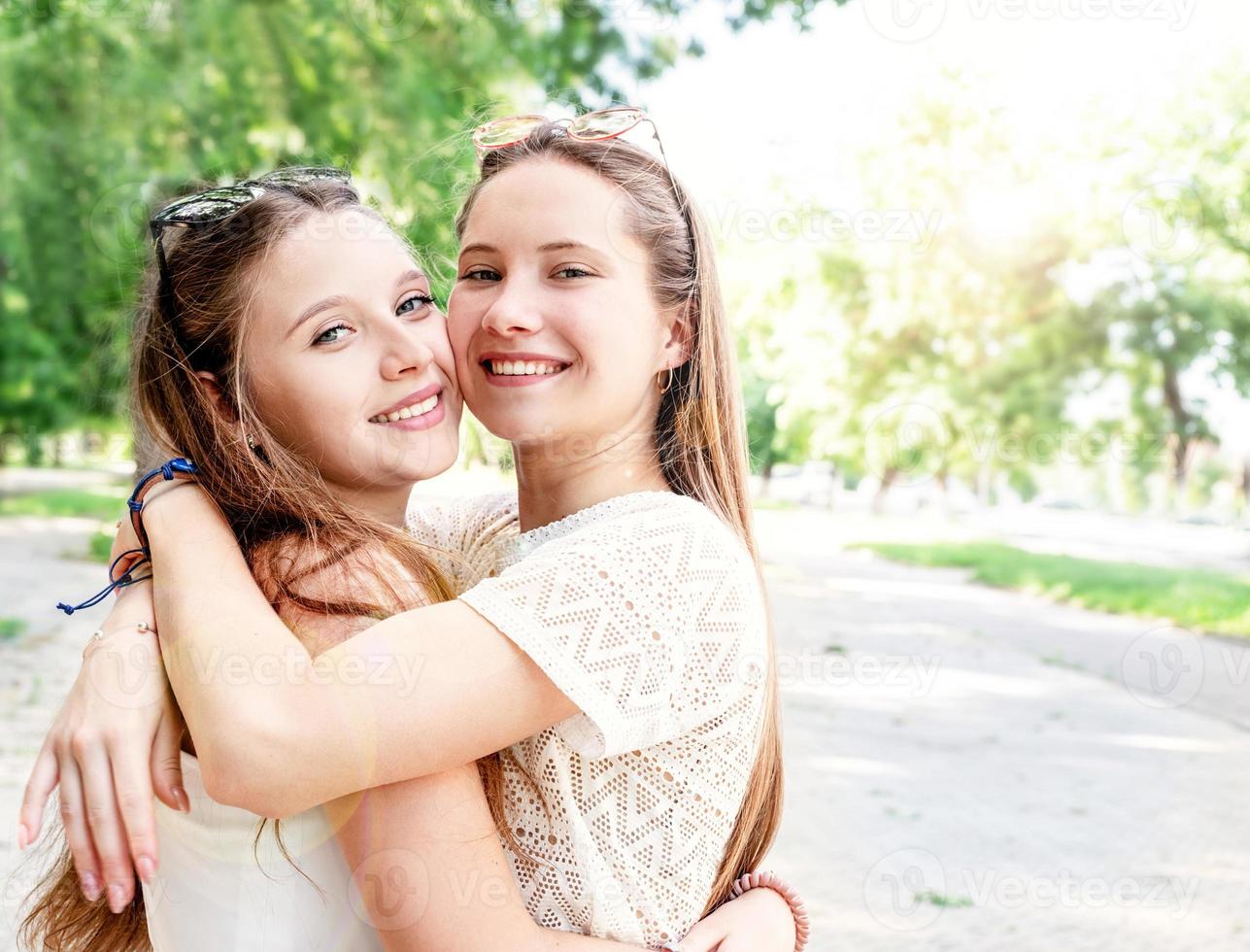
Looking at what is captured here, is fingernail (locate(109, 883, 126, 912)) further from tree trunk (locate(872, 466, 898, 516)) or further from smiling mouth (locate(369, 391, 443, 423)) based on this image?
tree trunk (locate(872, 466, 898, 516))

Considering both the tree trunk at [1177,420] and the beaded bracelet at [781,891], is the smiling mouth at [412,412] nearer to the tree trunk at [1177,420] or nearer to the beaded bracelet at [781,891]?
the beaded bracelet at [781,891]

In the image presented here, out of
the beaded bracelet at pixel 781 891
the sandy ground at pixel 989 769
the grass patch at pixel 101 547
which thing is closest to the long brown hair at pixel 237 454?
the beaded bracelet at pixel 781 891

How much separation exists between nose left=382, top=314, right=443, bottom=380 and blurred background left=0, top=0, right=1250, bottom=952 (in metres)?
0.64

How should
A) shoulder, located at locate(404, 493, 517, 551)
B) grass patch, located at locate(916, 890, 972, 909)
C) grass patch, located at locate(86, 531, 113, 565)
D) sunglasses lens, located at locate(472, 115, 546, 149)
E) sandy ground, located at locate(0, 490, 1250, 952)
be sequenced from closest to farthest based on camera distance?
sunglasses lens, located at locate(472, 115, 546, 149)
shoulder, located at locate(404, 493, 517, 551)
sandy ground, located at locate(0, 490, 1250, 952)
grass patch, located at locate(916, 890, 972, 909)
grass patch, located at locate(86, 531, 113, 565)

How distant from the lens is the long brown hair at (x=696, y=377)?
2.16 meters

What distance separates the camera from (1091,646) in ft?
38.3

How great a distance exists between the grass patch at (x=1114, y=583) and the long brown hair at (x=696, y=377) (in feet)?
37.2

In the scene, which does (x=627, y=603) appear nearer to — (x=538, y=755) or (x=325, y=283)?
(x=538, y=755)

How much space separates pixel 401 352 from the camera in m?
1.97

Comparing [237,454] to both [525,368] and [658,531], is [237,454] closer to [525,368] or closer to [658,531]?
[525,368]

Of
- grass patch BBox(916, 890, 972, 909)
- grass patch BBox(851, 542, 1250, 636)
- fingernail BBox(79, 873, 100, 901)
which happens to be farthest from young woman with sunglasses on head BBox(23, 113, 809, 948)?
grass patch BBox(851, 542, 1250, 636)

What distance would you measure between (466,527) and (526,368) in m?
0.56

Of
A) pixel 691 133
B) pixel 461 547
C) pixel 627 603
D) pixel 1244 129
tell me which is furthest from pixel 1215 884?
pixel 1244 129

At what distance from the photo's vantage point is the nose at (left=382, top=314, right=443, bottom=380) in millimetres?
1958
